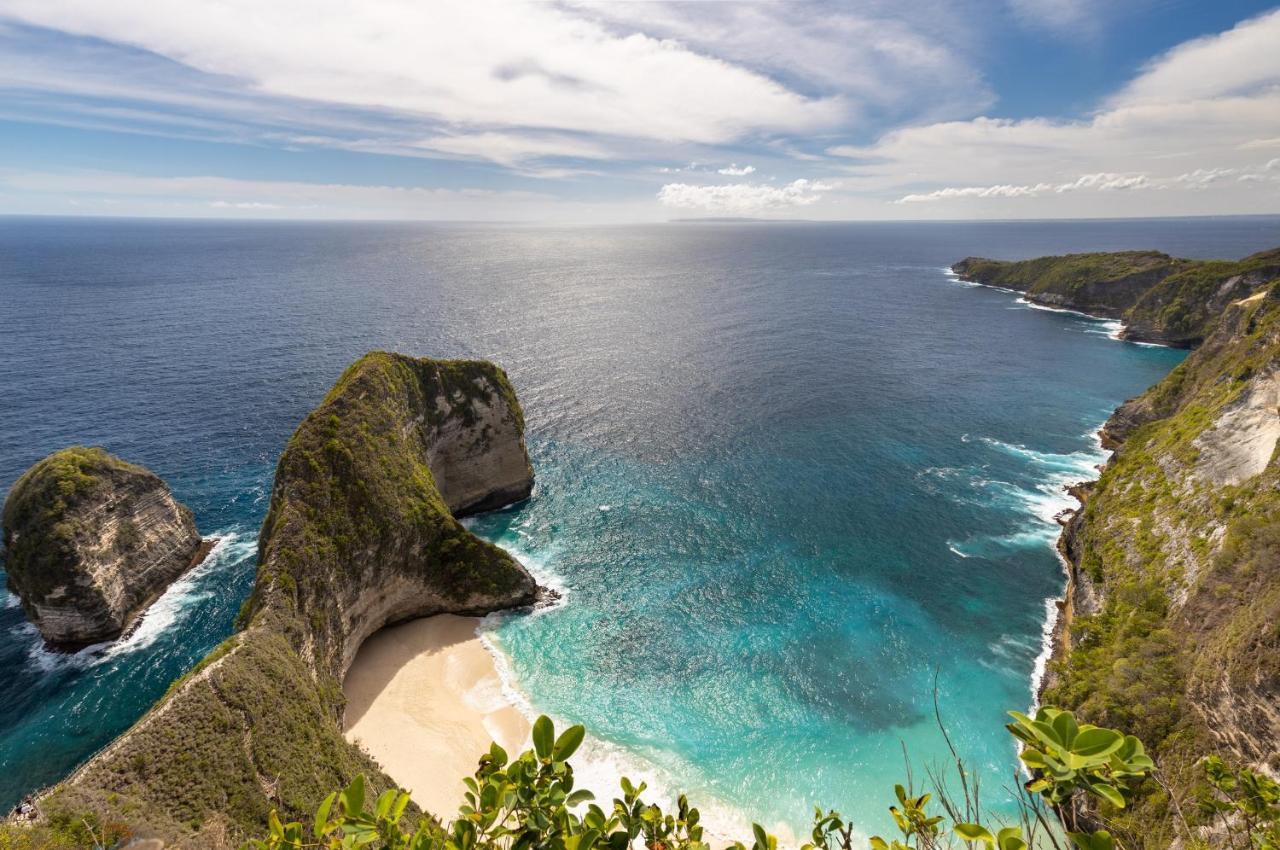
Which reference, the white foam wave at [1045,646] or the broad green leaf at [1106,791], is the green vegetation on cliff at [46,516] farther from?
the white foam wave at [1045,646]

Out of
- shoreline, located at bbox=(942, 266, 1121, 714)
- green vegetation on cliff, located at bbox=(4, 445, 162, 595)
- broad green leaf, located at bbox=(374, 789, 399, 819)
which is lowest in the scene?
shoreline, located at bbox=(942, 266, 1121, 714)

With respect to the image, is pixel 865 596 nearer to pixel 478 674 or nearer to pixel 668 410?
pixel 478 674

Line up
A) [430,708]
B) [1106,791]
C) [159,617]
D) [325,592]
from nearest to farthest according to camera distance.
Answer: [1106,791] < [325,592] < [430,708] < [159,617]

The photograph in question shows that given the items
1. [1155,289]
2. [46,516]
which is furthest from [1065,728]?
[1155,289]

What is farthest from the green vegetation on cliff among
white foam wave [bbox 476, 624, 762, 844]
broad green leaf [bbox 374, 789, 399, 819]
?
broad green leaf [bbox 374, 789, 399, 819]

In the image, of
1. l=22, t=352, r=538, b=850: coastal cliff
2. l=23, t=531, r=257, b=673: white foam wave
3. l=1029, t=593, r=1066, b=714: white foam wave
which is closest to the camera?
l=22, t=352, r=538, b=850: coastal cliff

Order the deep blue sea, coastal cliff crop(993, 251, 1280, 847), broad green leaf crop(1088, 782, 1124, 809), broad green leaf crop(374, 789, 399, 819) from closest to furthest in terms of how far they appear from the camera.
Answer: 1. broad green leaf crop(1088, 782, 1124, 809)
2. broad green leaf crop(374, 789, 399, 819)
3. coastal cliff crop(993, 251, 1280, 847)
4. the deep blue sea

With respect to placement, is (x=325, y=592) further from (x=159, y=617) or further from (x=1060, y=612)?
(x=1060, y=612)

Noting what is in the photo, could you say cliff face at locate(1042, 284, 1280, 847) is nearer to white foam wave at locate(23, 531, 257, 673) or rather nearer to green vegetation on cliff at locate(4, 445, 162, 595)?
white foam wave at locate(23, 531, 257, 673)

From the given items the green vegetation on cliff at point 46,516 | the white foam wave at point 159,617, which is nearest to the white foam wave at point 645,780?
the white foam wave at point 159,617
